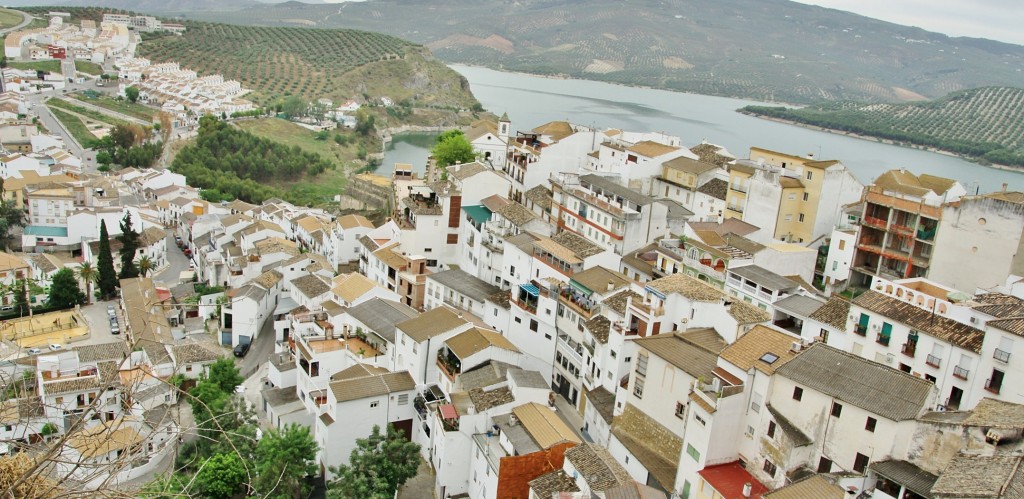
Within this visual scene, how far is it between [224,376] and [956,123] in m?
57.3

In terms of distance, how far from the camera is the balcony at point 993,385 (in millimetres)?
9617

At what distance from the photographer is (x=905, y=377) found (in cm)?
934

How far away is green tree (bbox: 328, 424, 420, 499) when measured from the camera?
11.0 meters

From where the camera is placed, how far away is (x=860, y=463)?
9.13 m

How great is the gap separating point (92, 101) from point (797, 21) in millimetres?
169305

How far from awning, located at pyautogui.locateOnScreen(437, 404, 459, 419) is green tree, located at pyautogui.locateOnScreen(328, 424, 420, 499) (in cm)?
65

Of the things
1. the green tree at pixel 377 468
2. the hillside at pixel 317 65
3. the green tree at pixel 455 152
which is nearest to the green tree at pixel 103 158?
the green tree at pixel 455 152

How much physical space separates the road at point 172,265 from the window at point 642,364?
695 inches

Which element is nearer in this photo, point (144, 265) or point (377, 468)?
point (377, 468)

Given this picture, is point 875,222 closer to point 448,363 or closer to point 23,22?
point 448,363

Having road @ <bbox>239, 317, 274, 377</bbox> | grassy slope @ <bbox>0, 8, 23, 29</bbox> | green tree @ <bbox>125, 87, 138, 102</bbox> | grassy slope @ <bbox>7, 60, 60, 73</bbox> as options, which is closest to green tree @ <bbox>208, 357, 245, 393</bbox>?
road @ <bbox>239, 317, 274, 377</bbox>

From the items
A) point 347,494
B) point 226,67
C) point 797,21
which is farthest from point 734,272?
point 797,21

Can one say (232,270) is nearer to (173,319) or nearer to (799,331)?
(173,319)

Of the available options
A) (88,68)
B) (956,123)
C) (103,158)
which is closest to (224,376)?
(103,158)
